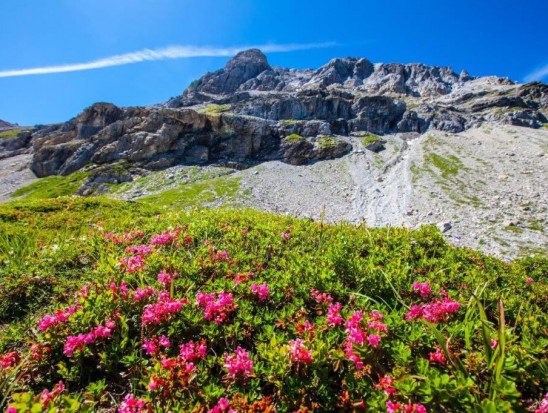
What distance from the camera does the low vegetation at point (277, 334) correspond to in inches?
111

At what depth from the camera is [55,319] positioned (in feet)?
12.9

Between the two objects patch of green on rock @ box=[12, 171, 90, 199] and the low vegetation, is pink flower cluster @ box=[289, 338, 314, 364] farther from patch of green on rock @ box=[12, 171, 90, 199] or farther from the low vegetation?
patch of green on rock @ box=[12, 171, 90, 199]

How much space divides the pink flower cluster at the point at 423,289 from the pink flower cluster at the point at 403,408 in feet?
7.67

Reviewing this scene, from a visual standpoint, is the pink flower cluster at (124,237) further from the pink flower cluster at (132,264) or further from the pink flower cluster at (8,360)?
the pink flower cluster at (8,360)

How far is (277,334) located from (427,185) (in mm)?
72660

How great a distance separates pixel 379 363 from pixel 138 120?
138256 millimetres

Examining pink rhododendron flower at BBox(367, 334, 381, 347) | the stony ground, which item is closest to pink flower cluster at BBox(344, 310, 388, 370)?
pink rhododendron flower at BBox(367, 334, 381, 347)

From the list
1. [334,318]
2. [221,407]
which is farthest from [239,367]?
[334,318]

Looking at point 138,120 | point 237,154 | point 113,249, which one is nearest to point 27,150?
point 138,120

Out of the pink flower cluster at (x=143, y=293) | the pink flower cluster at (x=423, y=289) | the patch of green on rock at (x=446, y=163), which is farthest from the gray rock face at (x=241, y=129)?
the pink flower cluster at (x=423, y=289)

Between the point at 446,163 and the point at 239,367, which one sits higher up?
the point at 446,163

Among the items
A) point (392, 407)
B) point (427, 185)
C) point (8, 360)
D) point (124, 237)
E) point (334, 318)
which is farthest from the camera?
point (427, 185)

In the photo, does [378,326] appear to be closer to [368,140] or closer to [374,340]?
[374,340]

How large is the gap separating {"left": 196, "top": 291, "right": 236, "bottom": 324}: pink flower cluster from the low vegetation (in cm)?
2
